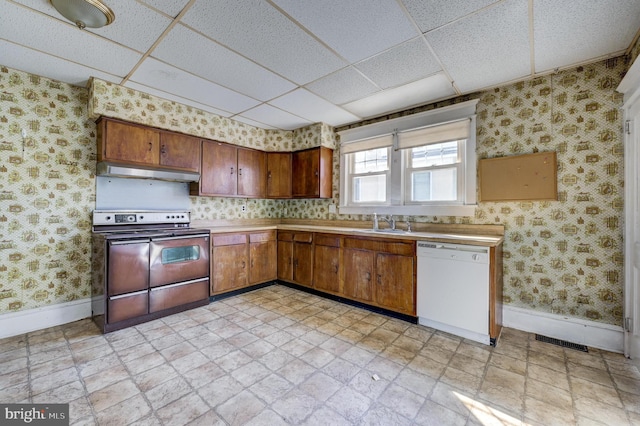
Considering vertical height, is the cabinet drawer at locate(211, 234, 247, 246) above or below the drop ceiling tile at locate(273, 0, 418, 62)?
below

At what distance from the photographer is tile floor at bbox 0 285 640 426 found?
1.72 metres

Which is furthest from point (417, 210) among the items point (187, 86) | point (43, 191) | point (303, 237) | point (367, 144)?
point (43, 191)

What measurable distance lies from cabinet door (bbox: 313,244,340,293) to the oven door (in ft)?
4.97

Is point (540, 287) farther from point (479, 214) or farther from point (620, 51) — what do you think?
point (620, 51)

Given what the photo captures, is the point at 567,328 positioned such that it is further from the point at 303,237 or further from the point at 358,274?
the point at 303,237

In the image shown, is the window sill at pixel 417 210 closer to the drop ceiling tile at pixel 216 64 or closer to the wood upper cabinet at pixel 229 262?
the wood upper cabinet at pixel 229 262

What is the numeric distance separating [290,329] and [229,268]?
1481 mm

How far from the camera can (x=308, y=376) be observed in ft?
6.91

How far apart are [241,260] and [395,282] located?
2251 millimetres

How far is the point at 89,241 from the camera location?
3254 mm

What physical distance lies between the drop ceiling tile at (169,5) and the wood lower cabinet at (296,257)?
2.93 metres

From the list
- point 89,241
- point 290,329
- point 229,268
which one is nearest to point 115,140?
point 89,241

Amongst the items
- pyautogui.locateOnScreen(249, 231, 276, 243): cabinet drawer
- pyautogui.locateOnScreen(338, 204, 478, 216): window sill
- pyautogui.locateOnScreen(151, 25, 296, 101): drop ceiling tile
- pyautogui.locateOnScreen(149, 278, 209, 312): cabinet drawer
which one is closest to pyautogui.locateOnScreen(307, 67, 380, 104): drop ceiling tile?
pyautogui.locateOnScreen(151, 25, 296, 101): drop ceiling tile

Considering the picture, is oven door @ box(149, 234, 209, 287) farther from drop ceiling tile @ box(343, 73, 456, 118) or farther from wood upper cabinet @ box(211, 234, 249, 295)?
drop ceiling tile @ box(343, 73, 456, 118)
